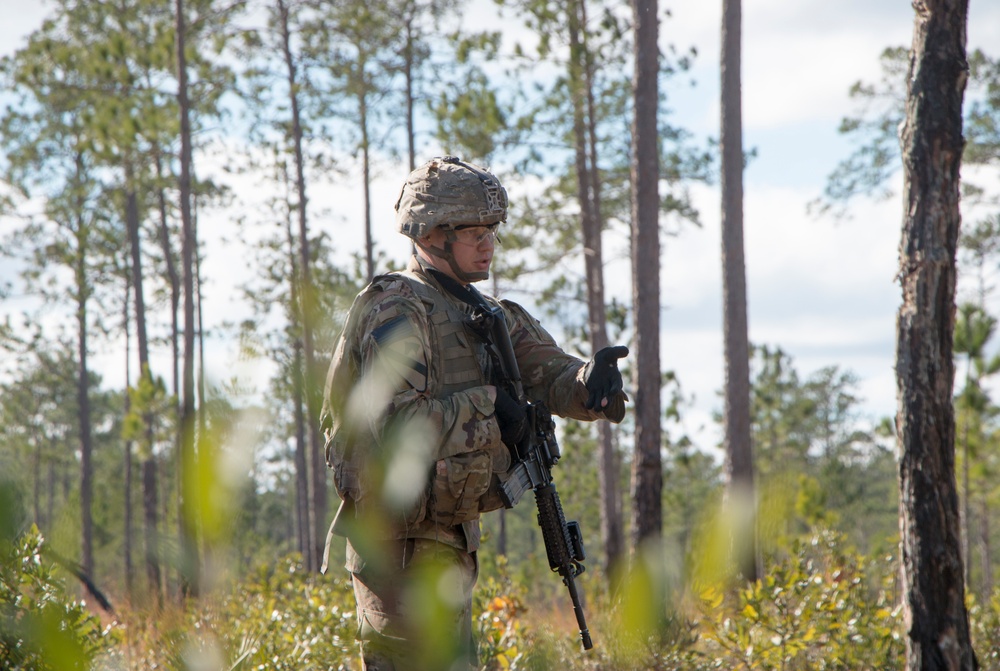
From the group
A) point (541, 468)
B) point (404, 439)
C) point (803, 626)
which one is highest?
point (404, 439)

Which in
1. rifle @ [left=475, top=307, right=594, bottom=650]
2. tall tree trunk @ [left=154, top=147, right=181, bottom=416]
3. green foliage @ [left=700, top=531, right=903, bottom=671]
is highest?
tall tree trunk @ [left=154, top=147, right=181, bottom=416]

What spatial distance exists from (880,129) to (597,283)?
5.55m

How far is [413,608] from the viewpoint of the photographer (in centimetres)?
289

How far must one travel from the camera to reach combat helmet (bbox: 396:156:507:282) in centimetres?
312

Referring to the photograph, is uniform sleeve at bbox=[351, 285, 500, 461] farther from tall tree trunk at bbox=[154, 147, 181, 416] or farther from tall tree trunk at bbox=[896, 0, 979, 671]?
tall tree trunk at bbox=[154, 147, 181, 416]

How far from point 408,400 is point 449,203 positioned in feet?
2.25

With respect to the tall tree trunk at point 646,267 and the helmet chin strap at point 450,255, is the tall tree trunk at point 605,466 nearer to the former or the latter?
the tall tree trunk at point 646,267

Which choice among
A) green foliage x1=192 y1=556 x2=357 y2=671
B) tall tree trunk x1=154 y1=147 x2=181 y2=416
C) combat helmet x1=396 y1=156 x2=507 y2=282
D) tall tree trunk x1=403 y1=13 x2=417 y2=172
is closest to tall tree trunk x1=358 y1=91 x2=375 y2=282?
A: tall tree trunk x1=403 y1=13 x2=417 y2=172

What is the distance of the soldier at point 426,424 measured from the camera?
2824mm

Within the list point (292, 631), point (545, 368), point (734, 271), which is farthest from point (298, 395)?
point (734, 271)

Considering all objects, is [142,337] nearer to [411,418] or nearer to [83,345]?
[83,345]

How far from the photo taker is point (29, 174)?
22.3 m

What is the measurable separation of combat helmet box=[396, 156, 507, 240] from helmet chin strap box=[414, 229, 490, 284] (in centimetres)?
4

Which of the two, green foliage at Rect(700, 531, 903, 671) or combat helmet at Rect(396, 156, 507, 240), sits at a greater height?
combat helmet at Rect(396, 156, 507, 240)
